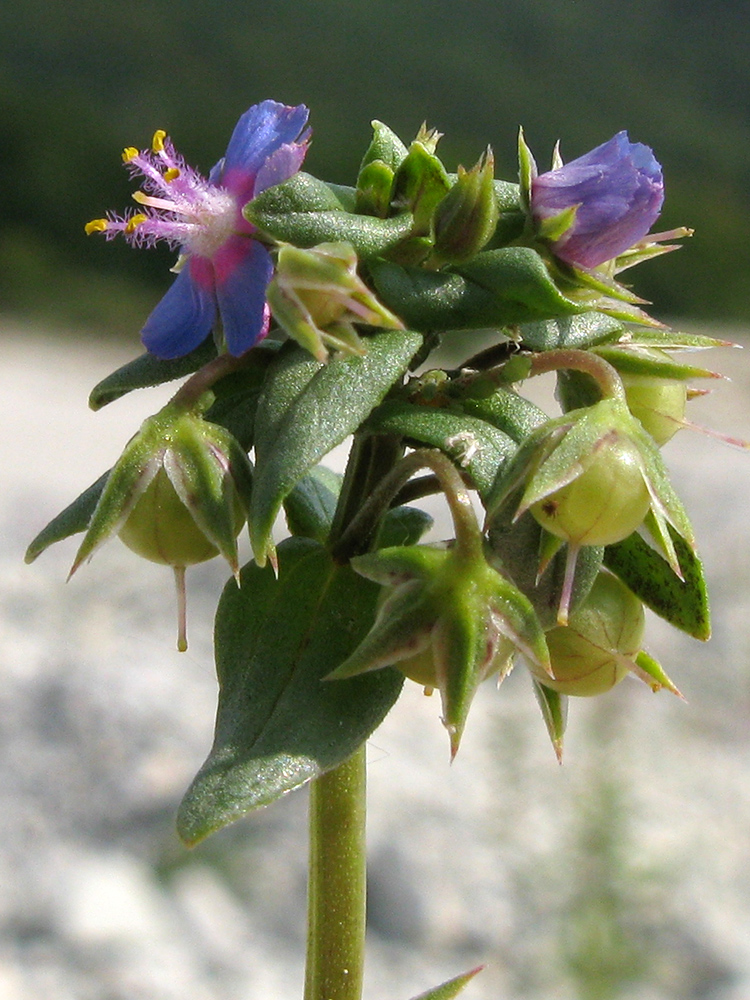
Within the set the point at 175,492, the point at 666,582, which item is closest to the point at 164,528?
the point at 175,492

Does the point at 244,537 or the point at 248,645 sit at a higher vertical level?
the point at 248,645

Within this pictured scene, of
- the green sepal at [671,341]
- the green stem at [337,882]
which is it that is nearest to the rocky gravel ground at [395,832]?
the green stem at [337,882]

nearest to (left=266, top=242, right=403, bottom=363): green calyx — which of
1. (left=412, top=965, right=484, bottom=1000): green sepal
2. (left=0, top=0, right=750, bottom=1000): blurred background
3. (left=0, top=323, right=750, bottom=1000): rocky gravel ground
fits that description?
(left=412, top=965, right=484, bottom=1000): green sepal

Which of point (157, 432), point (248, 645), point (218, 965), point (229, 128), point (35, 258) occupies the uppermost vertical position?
point (157, 432)

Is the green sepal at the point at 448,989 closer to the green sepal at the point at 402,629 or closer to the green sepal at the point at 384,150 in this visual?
the green sepal at the point at 402,629

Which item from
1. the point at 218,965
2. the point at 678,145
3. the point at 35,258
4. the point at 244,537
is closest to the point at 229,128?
the point at 35,258

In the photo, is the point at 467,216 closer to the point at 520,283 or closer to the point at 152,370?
the point at 520,283

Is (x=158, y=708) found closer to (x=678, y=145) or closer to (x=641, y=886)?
(x=641, y=886)
